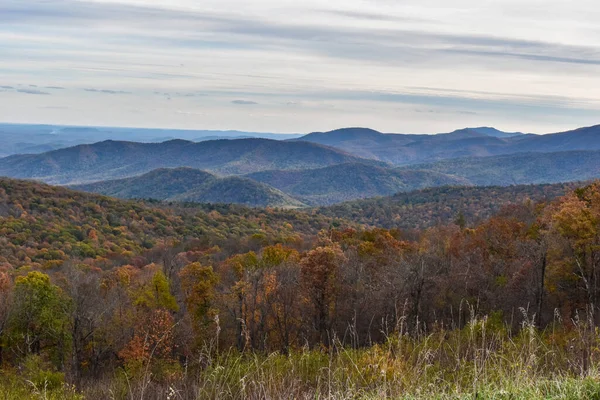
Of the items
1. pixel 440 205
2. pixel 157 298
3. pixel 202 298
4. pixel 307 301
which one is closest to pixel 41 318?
pixel 157 298

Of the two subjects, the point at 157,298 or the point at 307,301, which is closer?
the point at 307,301

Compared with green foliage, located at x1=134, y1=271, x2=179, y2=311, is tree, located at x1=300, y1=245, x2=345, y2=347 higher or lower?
higher

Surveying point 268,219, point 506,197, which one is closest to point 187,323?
point 268,219

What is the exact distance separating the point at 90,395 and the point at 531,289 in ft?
76.2

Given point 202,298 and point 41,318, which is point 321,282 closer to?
point 202,298

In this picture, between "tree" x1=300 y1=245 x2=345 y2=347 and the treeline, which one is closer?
the treeline

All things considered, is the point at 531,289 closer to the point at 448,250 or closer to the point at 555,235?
the point at 555,235

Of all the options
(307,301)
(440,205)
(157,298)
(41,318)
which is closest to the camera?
(41,318)

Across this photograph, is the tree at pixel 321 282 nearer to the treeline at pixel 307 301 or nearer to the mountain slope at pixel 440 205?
the treeline at pixel 307 301

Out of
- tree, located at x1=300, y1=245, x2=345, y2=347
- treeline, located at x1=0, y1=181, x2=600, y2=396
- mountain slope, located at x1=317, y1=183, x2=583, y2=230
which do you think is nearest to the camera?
treeline, located at x1=0, y1=181, x2=600, y2=396

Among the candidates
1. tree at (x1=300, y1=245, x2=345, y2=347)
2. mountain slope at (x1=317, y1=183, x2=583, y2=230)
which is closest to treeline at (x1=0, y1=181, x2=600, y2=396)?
tree at (x1=300, y1=245, x2=345, y2=347)

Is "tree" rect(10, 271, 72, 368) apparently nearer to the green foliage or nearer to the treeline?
the treeline

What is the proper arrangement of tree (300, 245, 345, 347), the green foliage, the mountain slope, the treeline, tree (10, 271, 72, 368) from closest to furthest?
the treeline < tree (300, 245, 345, 347) < tree (10, 271, 72, 368) < the green foliage < the mountain slope

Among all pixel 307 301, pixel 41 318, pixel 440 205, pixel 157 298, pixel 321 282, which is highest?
pixel 321 282
